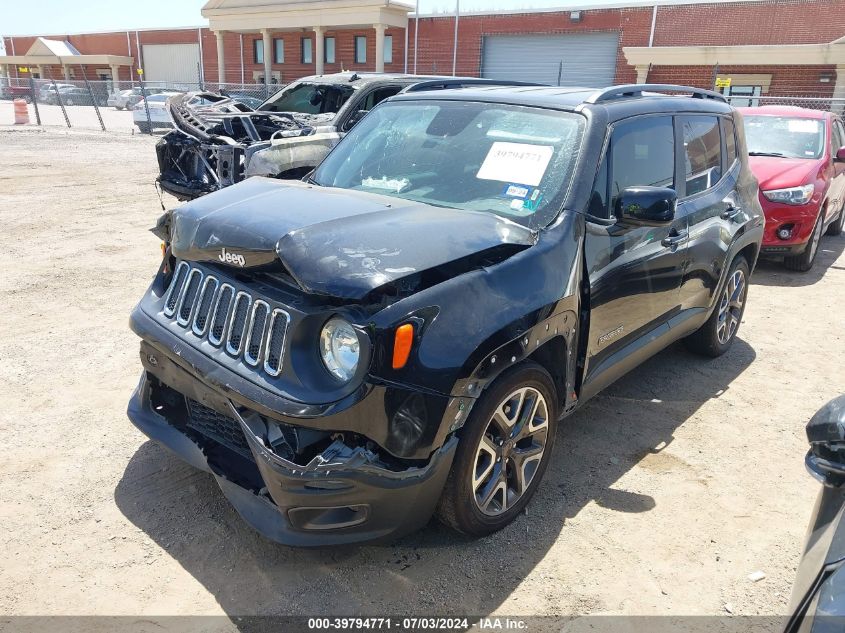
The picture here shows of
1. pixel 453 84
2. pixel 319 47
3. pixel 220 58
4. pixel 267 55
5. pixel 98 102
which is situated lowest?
pixel 98 102

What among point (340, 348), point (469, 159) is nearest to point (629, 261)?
point (469, 159)

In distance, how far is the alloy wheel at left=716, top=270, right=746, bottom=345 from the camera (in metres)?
4.97

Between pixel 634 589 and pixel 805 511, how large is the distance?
1194 millimetres

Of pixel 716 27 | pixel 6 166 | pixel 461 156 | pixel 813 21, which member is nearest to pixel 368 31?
pixel 716 27

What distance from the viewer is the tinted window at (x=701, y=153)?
4.18 meters

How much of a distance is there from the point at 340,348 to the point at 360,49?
45846 mm

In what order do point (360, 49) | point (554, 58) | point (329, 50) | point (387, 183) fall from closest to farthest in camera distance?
point (387, 183) < point (554, 58) < point (360, 49) < point (329, 50)

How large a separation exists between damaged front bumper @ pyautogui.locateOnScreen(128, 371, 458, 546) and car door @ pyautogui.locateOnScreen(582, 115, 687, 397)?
1234mm

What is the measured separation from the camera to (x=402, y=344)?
7.77 feet

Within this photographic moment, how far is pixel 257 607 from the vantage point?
2.53m

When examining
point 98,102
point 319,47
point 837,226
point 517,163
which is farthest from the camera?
point 319,47

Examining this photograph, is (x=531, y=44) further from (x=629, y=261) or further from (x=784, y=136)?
(x=629, y=261)

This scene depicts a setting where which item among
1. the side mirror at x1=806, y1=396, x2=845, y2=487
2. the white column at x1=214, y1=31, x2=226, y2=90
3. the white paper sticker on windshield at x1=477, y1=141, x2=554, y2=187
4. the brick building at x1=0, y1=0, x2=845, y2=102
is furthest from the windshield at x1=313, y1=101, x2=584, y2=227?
the white column at x1=214, y1=31, x2=226, y2=90

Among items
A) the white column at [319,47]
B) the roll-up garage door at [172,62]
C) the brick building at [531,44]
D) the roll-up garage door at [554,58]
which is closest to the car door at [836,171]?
the brick building at [531,44]
